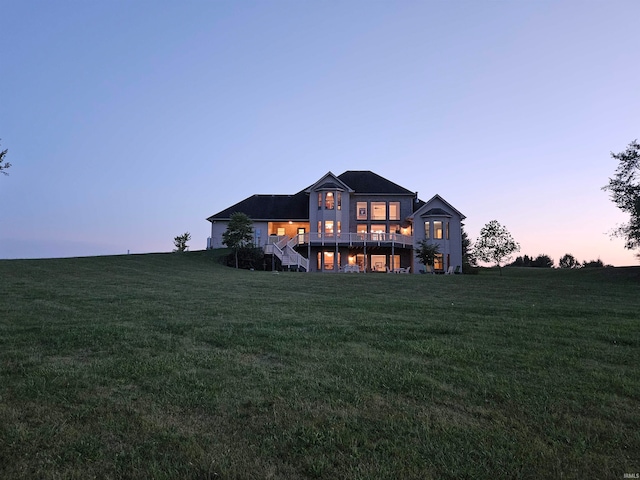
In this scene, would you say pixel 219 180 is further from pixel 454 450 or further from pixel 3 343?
pixel 454 450

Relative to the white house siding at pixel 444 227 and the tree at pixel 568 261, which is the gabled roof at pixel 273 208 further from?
the tree at pixel 568 261

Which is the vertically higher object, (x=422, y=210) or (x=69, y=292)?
(x=422, y=210)

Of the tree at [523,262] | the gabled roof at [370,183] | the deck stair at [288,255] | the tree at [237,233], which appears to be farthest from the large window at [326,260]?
the tree at [523,262]

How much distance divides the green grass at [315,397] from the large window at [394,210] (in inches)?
1099

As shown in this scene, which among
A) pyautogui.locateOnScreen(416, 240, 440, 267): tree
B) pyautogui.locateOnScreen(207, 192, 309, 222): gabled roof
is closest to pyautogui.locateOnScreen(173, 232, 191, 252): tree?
pyautogui.locateOnScreen(207, 192, 309, 222): gabled roof

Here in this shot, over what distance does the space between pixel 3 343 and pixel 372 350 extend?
5988 mm

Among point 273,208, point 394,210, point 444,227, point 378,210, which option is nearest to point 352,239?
point 378,210

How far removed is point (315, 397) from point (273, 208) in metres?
34.9

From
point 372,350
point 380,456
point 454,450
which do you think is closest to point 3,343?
point 372,350

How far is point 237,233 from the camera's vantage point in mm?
30547

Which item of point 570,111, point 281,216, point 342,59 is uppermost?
point 342,59

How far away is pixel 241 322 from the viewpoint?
25.7ft

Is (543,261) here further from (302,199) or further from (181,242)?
(181,242)

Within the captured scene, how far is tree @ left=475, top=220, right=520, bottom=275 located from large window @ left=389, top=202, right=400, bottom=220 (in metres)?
9.82
